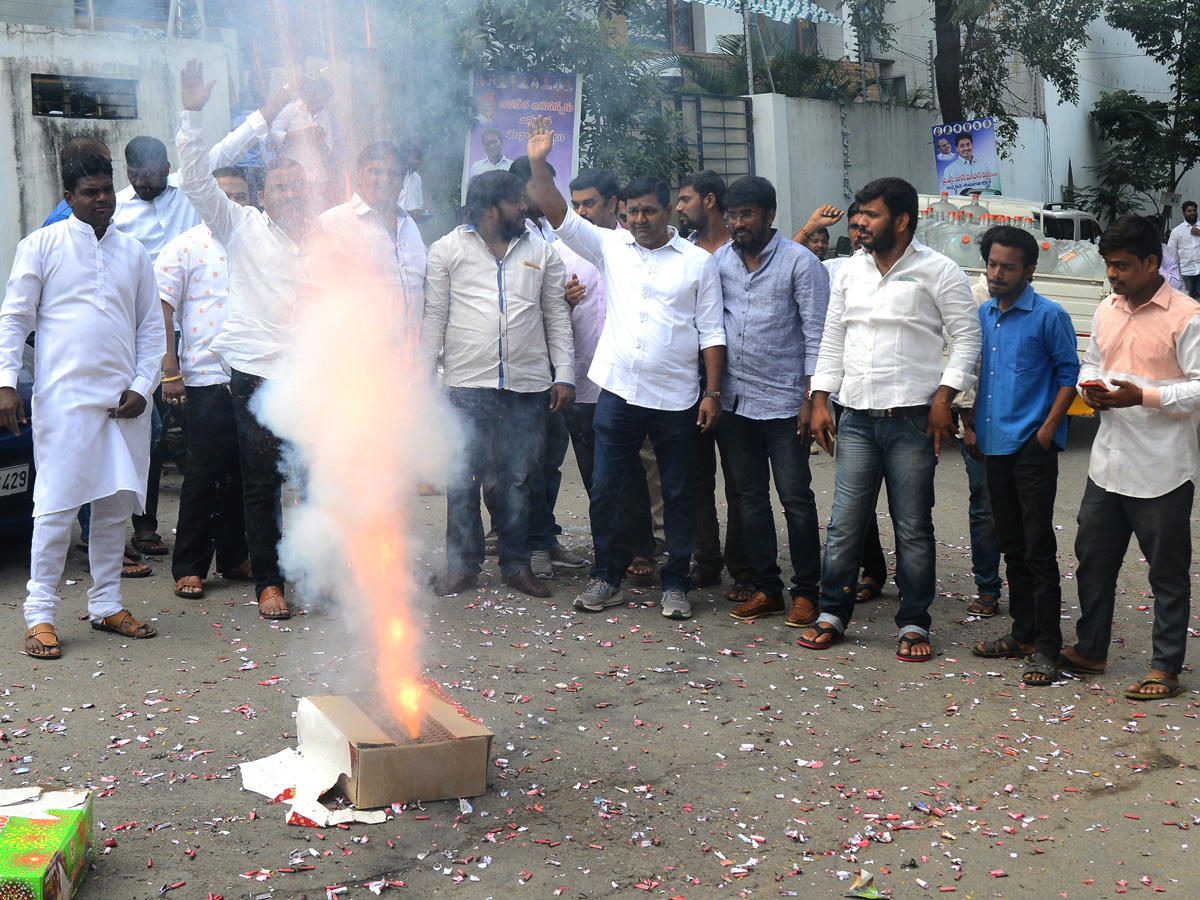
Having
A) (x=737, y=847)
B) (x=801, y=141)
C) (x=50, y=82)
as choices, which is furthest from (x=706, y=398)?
(x=801, y=141)

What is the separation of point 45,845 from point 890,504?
3880 millimetres

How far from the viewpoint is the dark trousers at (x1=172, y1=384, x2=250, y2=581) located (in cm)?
620

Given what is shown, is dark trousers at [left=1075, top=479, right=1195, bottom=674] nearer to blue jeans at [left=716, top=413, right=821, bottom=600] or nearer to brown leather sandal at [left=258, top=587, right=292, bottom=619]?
blue jeans at [left=716, top=413, right=821, bottom=600]

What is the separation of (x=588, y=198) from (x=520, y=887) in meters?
4.45

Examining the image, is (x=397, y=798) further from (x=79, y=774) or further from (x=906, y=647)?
(x=906, y=647)

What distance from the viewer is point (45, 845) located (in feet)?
9.77

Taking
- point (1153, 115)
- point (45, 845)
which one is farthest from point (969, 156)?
point (45, 845)

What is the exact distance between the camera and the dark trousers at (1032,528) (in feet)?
16.6

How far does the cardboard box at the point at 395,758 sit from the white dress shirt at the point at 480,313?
257 centimetres

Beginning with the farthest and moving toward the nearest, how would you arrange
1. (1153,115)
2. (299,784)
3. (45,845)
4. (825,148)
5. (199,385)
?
(1153,115)
(825,148)
(199,385)
(299,784)
(45,845)

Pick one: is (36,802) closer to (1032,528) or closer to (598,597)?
(598,597)

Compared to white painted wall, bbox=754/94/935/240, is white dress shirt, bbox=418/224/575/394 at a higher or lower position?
lower

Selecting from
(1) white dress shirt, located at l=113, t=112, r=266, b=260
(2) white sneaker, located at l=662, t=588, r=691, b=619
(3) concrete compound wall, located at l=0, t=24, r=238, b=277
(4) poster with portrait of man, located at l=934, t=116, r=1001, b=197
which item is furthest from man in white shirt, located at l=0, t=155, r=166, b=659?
(4) poster with portrait of man, located at l=934, t=116, r=1001, b=197

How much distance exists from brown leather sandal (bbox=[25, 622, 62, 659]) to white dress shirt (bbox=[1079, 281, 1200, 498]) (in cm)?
479
